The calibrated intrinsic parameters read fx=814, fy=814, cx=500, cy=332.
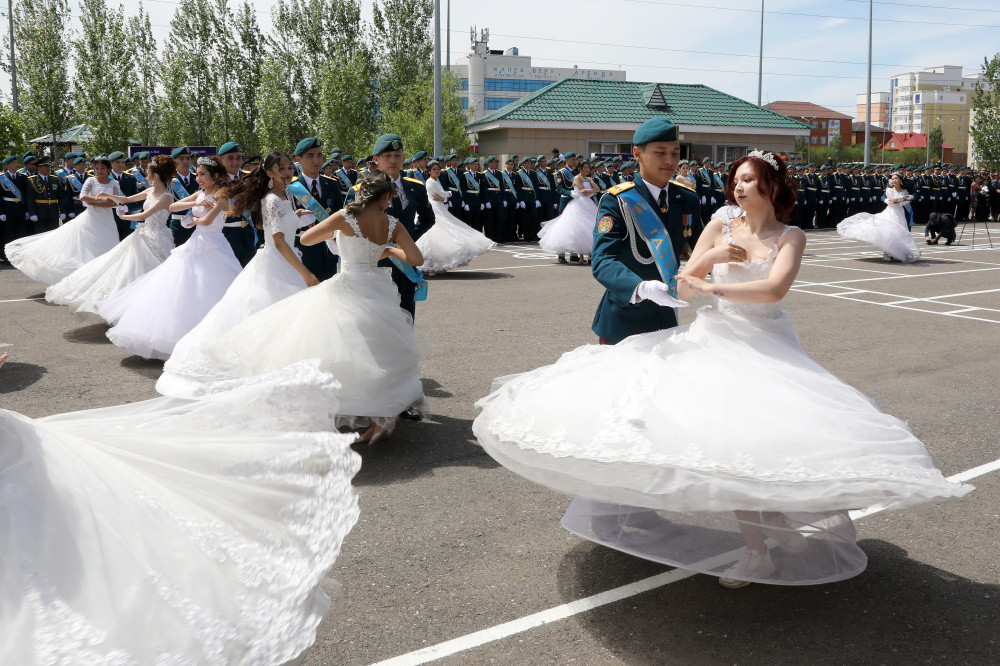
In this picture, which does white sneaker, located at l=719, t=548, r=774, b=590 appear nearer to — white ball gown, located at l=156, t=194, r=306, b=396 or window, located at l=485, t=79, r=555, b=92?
white ball gown, located at l=156, t=194, r=306, b=396

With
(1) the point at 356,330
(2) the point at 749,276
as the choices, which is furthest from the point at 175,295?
(2) the point at 749,276

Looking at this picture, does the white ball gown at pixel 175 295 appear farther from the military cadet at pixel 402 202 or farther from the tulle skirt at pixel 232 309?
the military cadet at pixel 402 202

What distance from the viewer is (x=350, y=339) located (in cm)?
528

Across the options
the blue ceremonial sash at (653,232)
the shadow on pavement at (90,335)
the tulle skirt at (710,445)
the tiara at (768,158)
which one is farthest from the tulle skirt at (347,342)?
the shadow on pavement at (90,335)

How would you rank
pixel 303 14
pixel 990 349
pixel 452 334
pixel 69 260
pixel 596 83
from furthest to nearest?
pixel 303 14
pixel 596 83
pixel 69 260
pixel 452 334
pixel 990 349

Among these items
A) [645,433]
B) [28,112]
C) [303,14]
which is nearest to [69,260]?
[645,433]

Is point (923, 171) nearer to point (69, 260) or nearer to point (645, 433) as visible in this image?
point (69, 260)

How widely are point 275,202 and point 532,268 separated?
9.76 meters

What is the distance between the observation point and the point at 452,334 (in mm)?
9352

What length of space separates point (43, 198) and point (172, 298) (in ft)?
38.5

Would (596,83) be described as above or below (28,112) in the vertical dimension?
above

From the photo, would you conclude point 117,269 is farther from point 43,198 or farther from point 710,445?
point 43,198

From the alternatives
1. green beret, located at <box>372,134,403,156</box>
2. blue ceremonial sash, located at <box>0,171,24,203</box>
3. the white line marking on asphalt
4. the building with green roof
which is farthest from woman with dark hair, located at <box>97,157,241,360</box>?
the building with green roof

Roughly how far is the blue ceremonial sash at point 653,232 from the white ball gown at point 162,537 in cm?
196
